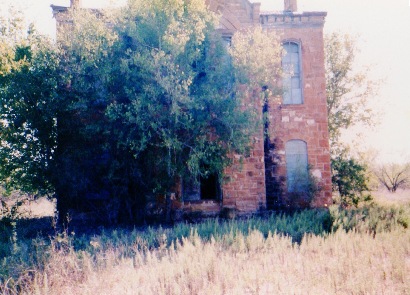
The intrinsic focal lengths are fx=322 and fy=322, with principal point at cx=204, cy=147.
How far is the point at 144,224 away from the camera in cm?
1230

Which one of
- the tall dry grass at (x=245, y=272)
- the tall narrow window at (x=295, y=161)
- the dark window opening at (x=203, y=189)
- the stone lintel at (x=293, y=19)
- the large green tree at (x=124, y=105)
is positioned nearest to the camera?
the tall dry grass at (x=245, y=272)

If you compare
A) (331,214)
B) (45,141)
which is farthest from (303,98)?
(45,141)

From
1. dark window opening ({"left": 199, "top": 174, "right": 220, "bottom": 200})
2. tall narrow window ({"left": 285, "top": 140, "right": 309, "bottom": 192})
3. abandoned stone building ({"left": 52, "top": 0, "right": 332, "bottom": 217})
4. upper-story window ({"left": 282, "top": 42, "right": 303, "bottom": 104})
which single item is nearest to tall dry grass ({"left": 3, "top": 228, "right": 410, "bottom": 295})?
abandoned stone building ({"left": 52, "top": 0, "right": 332, "bottom": 217})

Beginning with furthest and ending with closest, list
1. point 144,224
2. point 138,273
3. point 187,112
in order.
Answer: point 144,224 < point 187,112 < point 138,273

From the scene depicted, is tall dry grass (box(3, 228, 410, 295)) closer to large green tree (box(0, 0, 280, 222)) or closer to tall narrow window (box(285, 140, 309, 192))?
large green tree (box(0, 0, 280, 222))

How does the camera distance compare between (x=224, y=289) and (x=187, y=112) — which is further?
(x=187, y=112)

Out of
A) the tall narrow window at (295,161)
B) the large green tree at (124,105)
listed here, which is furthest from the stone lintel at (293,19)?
the tall narrow window at (295,161)

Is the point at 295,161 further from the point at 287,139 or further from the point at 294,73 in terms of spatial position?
the point at 294,73

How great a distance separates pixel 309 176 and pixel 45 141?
11.2m

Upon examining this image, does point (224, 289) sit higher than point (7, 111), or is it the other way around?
point (7, 111)

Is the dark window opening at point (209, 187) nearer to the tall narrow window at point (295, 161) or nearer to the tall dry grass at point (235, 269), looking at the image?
the tall narrow window at point (295, 161)

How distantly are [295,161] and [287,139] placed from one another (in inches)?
43.5

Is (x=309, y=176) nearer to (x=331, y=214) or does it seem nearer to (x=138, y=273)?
(x=331, y=214)

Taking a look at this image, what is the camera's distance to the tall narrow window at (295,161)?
49.4 ft
